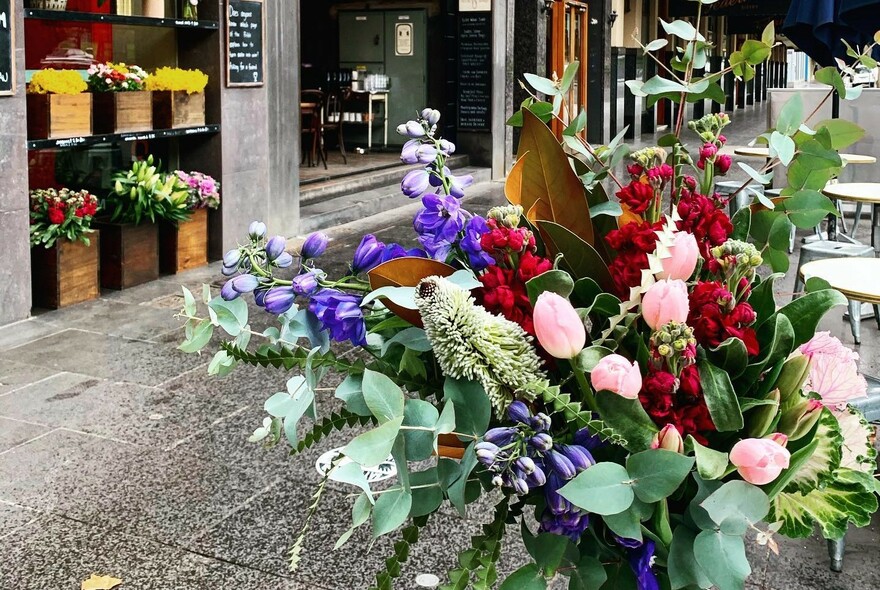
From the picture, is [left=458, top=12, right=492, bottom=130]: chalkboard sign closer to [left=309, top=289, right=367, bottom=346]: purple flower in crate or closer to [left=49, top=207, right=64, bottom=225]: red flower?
[left=49, top=207, right=64, bottom=225]: red flower

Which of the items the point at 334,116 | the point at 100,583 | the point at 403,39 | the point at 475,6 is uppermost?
the point at 475,6

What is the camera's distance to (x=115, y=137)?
637 cm

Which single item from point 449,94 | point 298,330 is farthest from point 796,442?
point 449,94

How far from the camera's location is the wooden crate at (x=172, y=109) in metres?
6.86

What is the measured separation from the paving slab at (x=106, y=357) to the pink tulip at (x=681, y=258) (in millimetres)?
3946

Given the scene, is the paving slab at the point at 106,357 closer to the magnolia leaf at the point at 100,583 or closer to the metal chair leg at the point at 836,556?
the magnolia leaf at the point at 100,583

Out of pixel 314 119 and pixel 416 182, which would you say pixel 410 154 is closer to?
pixel 416 182

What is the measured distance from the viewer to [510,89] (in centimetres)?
1314

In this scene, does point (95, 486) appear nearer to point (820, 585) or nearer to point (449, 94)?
point (820, 585)

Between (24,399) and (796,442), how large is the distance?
401 centimetres

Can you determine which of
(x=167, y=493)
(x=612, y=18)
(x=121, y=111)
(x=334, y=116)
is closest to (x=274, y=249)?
(x=167, y=493)

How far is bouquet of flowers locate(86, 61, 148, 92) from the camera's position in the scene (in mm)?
6277

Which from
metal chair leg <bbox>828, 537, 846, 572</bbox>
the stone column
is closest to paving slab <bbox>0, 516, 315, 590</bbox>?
metal chair leg <bbox>828, 537, 846, 572</bbox>

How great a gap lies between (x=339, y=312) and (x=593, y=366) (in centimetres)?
29
